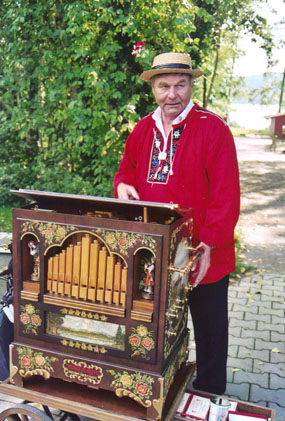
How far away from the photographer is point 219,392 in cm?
248

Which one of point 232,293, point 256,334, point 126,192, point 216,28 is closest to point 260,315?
point 256,334

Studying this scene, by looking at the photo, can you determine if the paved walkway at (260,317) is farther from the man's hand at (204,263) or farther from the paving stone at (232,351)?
the man's hand at (204,263)

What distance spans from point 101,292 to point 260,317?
3040 mm

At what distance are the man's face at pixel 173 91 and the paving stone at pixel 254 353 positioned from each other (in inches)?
92.6

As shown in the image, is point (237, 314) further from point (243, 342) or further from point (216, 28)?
point (216, 28)

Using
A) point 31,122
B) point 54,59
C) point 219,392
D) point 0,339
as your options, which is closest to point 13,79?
point 31,122

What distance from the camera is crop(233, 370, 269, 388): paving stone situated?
10.6ft

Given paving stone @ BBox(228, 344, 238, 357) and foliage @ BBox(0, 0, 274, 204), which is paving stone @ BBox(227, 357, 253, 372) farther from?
foliage @ BBox(0, 0, 274, 204)

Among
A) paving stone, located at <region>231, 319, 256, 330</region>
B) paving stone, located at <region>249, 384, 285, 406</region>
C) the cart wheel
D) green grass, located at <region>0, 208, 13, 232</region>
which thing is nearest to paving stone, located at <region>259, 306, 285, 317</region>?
paving stone, located at <region>231, 319, 256, 330</region>

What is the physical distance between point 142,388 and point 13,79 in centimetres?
636

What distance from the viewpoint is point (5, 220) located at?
24.4ft

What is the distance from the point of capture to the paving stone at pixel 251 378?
3234mm

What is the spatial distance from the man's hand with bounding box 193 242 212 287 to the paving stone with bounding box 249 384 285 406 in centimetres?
145

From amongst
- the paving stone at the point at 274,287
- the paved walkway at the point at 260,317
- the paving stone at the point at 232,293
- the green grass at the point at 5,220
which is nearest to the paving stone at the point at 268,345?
the paved walkway at the point at 260,317
